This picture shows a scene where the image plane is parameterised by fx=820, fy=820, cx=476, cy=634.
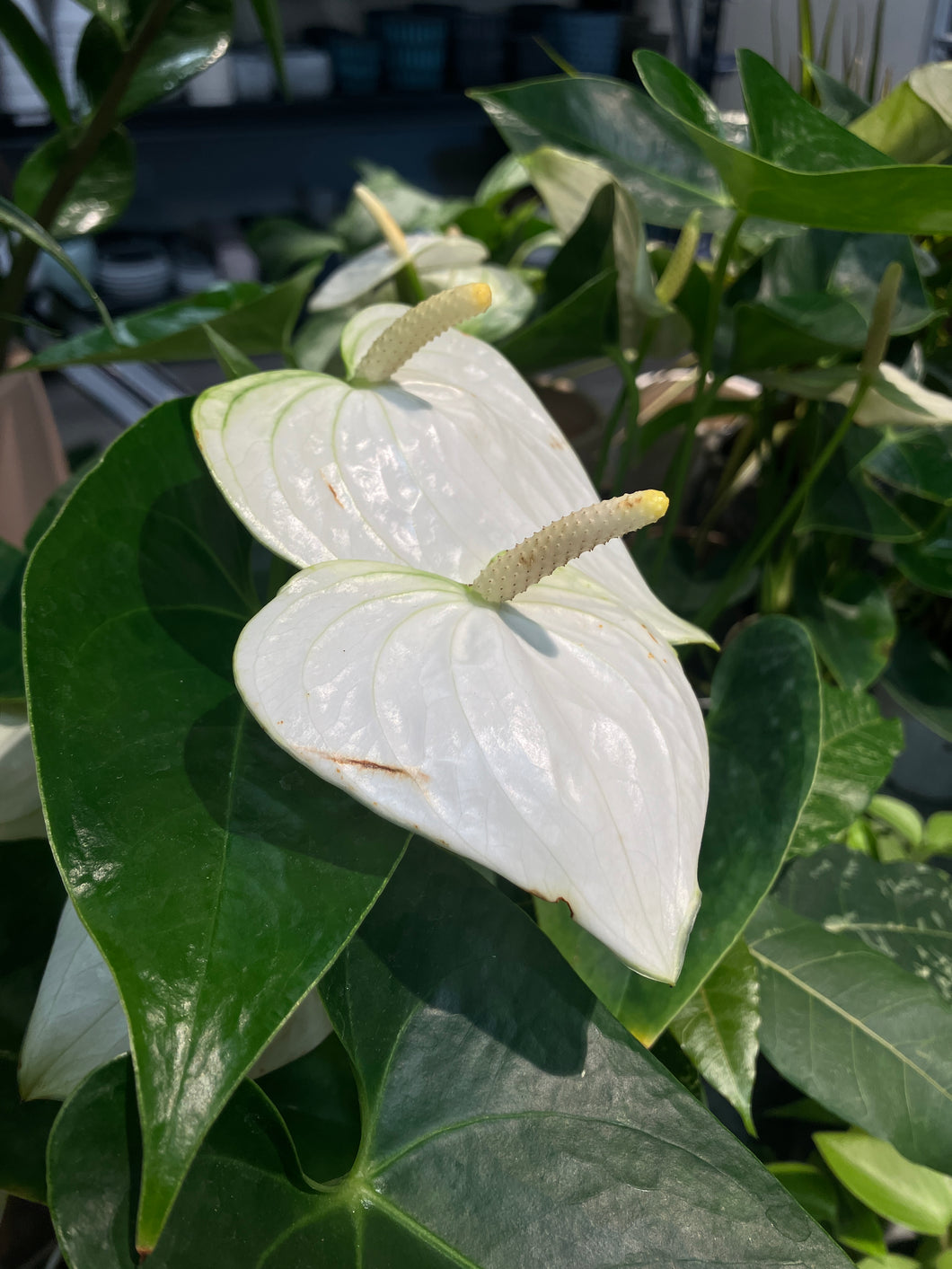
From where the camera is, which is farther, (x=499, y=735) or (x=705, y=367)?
(x=705, y=367)

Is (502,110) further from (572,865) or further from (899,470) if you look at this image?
(572,865)

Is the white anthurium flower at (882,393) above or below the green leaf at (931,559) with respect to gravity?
above

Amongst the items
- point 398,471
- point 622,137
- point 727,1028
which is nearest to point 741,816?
point 727,1028

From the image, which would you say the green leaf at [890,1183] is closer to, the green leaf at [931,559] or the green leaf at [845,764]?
the green leaf at [845,764]

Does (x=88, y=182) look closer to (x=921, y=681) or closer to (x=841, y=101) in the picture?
(x=841, y=101)

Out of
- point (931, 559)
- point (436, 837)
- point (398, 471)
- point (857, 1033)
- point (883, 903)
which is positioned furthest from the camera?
point (931, 559)

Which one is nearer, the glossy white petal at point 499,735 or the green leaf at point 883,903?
the glossy white petal at point 499,735

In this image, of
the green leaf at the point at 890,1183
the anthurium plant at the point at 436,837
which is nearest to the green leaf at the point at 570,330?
the anthurium plant at the point at 436,837
